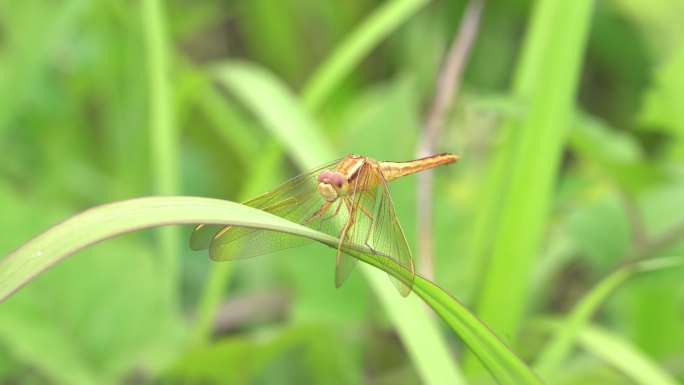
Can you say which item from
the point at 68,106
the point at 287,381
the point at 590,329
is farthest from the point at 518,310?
the point at 68,106

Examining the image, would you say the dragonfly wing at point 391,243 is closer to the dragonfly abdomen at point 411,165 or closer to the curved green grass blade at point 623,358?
the dragonfly abdomen at point 411,165

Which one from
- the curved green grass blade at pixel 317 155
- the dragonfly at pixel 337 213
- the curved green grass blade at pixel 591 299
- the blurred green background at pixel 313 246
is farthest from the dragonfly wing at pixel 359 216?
the curved green grass blade at pixel 591 299

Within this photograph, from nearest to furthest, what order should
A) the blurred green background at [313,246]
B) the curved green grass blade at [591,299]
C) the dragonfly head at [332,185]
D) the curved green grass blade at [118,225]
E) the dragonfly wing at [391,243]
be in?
the curved green grass blade at [118,225], the dragonfly wing at [391,243], the dragonfly head at [332,185], the curved green grass blade at [591,299], the blurred green background at [313,246]

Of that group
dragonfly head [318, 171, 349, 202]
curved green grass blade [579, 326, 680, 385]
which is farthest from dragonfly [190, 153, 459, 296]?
curved green grass blade [579, 326, 680, 385]

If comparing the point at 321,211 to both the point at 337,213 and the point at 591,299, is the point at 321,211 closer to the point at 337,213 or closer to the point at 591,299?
the point at 337,213

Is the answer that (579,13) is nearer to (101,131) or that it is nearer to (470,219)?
(470,219)

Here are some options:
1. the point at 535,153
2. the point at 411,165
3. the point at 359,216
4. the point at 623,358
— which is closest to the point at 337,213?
the point at 359,216
